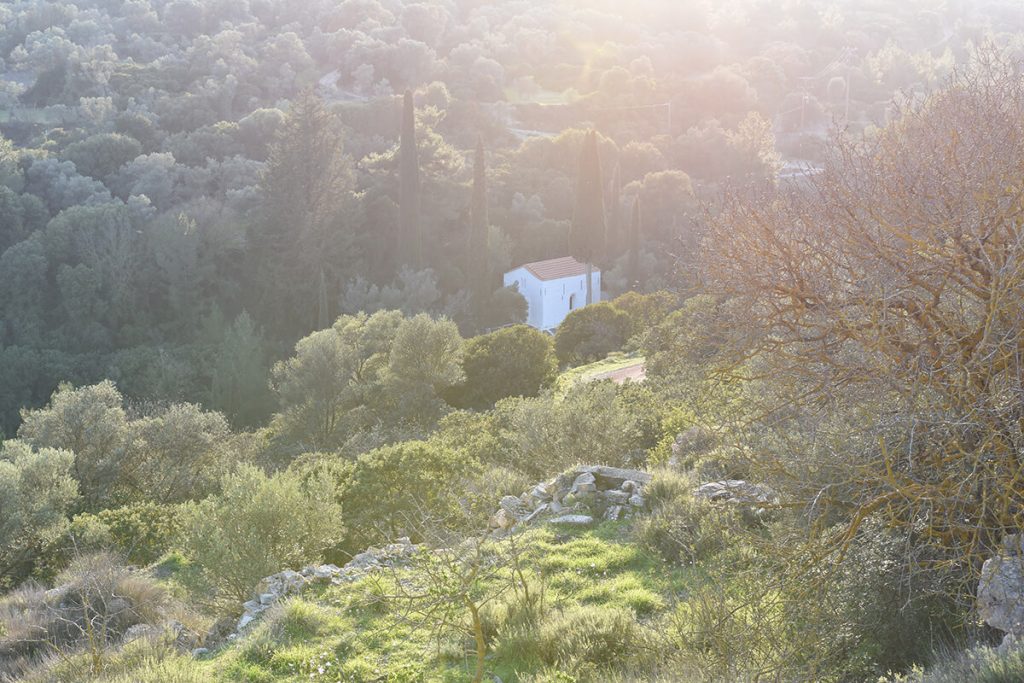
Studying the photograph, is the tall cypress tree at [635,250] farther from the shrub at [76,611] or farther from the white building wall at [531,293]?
the shrub at [76,611]

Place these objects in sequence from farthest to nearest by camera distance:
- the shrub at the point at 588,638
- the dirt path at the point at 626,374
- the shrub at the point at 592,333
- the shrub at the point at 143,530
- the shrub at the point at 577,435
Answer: the shrub at the point at 592,333 → the dirt path at the point at 626,374 → the shrub at the point at 143,530 → the shrub at the point at 577,435 → the shrub at the point at 588,638

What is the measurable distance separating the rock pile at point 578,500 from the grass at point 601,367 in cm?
1007

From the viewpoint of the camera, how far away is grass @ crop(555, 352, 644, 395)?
2175cm

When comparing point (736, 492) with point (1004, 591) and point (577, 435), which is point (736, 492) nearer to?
point (1004, 591)

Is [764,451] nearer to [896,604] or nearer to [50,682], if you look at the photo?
[896,604]

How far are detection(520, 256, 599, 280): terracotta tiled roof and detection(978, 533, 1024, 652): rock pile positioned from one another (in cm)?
3077

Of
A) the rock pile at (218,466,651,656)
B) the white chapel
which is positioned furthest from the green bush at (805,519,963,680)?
the white chapel

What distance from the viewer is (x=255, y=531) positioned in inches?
390

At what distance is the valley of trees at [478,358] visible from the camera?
227 inches

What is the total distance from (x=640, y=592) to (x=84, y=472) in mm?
13569

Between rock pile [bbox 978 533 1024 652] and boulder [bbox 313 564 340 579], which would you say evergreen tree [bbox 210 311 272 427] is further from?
rock pile [bbox 978 533 1024 652]

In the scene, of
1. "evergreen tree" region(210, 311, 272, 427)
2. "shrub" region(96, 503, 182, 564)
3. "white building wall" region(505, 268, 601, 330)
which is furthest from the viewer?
"white building wall" region(505, 268, 601, 330)

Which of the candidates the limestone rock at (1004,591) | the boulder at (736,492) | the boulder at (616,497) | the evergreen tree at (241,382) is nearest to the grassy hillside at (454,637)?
the boulder at (736,492)

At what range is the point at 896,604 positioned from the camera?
18.9ft
